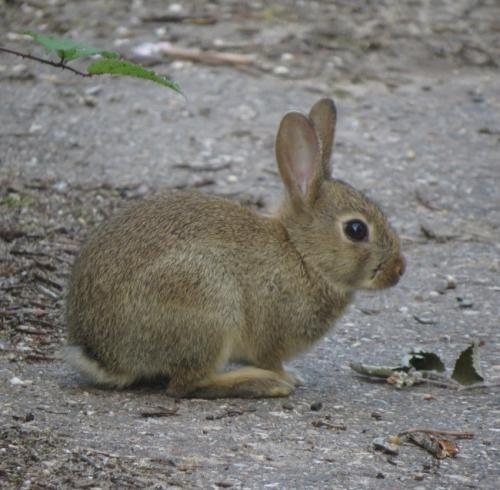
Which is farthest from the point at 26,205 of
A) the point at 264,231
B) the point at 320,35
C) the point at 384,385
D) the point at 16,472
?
the point at 320,35

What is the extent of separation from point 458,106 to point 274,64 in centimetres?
174

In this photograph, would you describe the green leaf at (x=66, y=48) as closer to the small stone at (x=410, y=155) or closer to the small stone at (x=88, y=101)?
the small stone at (x=410, y=155)

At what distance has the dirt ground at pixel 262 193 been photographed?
15.5 feet

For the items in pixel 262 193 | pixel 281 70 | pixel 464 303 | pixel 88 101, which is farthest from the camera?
pixel 281 70

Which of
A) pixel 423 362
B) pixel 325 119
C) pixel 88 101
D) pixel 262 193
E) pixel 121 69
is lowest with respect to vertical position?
pixel 423 362

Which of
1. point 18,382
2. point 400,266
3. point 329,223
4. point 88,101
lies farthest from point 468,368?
point 88,101

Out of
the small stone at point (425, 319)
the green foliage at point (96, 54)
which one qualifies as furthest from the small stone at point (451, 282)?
the green foliage at point (96, 54)

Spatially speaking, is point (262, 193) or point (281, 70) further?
point (281, 70)

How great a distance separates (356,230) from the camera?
5.89 metres

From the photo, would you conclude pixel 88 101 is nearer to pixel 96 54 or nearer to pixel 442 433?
pixel 442 433

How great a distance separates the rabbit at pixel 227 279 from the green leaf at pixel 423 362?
0.37 metres

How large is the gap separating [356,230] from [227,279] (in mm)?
773

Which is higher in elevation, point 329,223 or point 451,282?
point 329,223

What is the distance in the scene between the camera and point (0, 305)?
635cm
